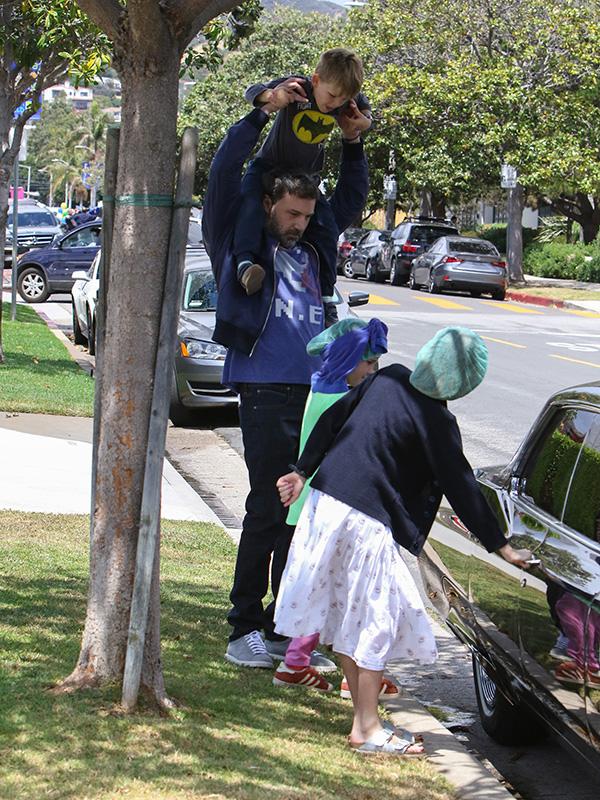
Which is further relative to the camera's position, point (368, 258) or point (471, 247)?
point (368, 258)

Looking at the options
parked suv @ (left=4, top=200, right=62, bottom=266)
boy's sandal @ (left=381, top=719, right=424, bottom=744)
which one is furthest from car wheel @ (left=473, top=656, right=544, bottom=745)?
parked suv @ (left=4, top=200, right=62, bottom=266)

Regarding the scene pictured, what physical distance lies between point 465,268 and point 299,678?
2919 centimetres

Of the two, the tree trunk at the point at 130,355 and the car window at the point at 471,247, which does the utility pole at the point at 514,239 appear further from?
the tree trunk at the point at 130,355

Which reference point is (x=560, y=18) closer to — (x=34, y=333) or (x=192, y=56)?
(x=34, y=333)

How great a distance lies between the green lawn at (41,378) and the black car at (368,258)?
19454 mm

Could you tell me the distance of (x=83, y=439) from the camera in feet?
38.1

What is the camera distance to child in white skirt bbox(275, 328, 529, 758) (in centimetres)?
432

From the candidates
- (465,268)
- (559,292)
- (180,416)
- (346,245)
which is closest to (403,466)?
(180,416)

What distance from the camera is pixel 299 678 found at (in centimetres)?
512

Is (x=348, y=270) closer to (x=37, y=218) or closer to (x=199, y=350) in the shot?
(x=37, y=218)

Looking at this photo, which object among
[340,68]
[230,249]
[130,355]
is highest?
[340,68]

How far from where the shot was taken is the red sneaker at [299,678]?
511 cm

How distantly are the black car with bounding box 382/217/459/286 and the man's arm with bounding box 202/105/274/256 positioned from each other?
3224cm

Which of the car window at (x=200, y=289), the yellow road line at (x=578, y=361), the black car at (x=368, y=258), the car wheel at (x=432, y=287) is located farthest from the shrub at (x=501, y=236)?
the car window at (x=200, y=289)
